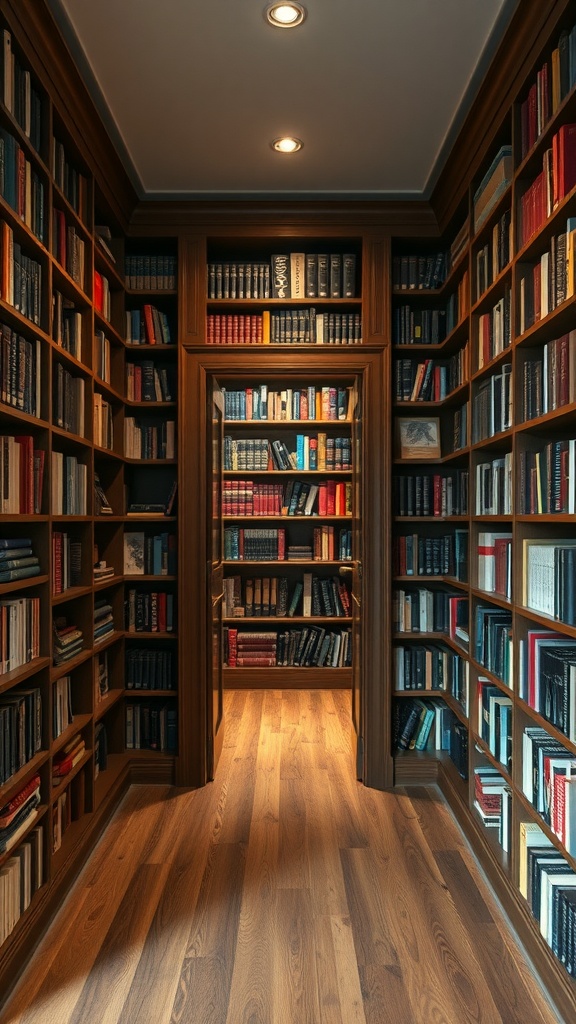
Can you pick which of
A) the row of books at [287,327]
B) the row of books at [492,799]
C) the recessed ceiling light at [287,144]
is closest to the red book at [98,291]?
the row of books at [287,327]

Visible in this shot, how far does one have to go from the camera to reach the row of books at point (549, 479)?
74.0 inches

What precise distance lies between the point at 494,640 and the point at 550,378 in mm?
1022

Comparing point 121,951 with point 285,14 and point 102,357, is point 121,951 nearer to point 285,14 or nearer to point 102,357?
point 102,357

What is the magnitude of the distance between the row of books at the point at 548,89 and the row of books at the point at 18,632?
211 centimetres

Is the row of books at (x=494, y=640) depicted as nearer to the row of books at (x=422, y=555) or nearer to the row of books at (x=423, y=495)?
the row of books at (x=422, y=555)

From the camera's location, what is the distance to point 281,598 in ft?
16.7

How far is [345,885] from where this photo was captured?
8.10 ft

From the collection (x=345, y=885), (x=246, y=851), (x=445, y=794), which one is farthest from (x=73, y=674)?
(x=445, y=794)

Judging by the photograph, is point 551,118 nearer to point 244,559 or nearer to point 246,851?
point 246,851

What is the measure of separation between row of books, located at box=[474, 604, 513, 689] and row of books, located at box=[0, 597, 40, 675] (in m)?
1.58

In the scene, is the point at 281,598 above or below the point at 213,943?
above

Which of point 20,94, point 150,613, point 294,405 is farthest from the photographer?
point 294,405

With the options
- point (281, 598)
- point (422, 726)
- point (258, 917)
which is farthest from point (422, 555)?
point (258, 917)

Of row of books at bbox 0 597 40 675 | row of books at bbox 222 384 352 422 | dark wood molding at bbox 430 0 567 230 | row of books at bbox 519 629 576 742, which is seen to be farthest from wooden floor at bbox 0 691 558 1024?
dark wood molding at bbox 430 0 567 230
